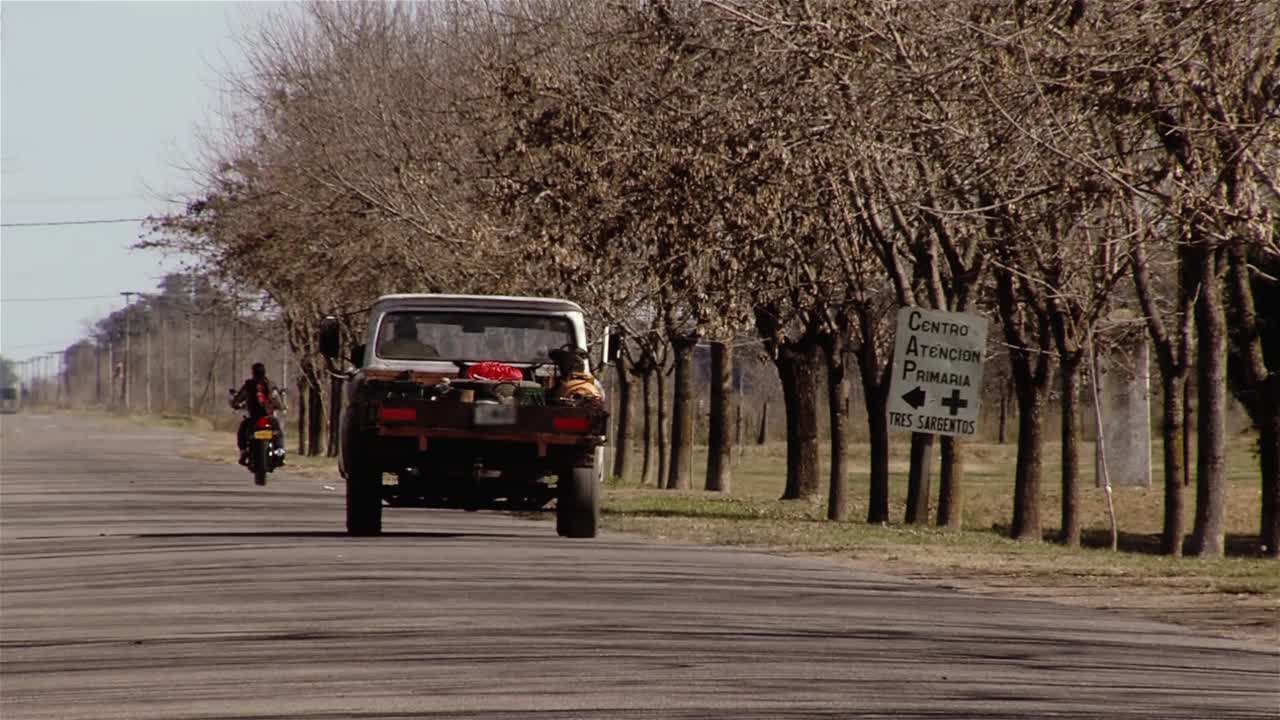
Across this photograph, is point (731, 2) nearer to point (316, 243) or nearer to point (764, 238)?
point (764, 238)

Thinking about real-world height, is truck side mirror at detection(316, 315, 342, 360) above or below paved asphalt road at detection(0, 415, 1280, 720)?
above

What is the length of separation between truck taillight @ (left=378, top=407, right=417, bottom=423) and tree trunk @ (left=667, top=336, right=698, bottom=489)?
2403 centimetres

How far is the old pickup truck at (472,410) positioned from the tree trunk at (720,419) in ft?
67.3

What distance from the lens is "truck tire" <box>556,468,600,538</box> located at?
2073cm

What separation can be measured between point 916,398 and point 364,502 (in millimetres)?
6552

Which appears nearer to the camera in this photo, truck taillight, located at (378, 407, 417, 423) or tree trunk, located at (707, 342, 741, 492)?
truck taillight, located at (378, 407, 417, 423)

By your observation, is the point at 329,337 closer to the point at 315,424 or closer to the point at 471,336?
the point at 471,336

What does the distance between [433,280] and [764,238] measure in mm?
16693

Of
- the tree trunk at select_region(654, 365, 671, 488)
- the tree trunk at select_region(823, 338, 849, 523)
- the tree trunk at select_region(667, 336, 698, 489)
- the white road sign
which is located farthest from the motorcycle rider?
the tree trunk at select_region(654, 365, 671, 488)

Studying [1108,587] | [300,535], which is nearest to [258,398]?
[300,535]

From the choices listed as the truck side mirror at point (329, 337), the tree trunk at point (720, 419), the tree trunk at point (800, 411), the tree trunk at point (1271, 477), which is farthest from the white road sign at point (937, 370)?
the tree trunk at point (720, 419)

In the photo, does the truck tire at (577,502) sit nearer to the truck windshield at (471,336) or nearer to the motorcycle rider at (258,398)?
the truck windshield at (471,336)

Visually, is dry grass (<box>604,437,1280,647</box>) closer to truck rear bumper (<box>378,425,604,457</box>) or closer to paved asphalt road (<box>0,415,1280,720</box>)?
paved asphalt road (<box>0,415,1280,720</box>)

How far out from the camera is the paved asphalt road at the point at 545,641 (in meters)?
10.4
